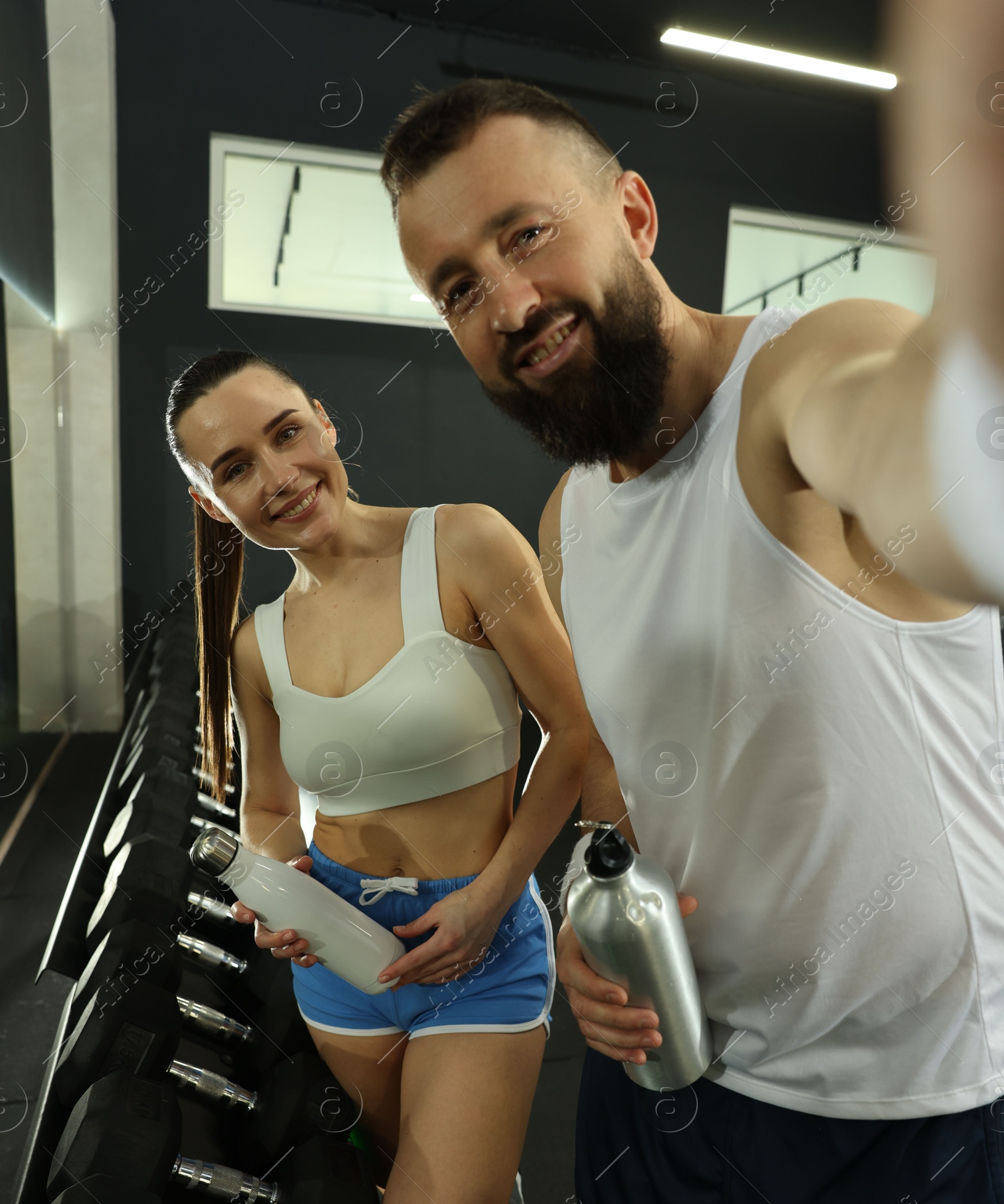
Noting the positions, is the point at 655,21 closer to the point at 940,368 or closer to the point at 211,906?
the point at 211,906

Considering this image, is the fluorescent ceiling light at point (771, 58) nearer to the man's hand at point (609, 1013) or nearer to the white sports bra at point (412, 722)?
the white sports bra at point (412, 722)

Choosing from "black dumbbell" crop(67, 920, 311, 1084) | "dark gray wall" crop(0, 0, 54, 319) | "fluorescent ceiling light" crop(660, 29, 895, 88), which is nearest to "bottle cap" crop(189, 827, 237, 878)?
"black dumbbell" crop(67, 920, 311, 1084)

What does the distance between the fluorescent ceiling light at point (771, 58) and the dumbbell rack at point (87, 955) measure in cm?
465

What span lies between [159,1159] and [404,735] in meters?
0.64

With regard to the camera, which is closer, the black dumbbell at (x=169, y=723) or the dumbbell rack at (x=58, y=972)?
the dumbbell rack at (x=58, y=972)

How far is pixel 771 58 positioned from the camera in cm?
556

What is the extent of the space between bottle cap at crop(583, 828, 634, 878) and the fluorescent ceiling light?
5.80 meters

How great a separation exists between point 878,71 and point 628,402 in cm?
619

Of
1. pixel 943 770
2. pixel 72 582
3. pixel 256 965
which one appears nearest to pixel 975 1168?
pixel 943 770

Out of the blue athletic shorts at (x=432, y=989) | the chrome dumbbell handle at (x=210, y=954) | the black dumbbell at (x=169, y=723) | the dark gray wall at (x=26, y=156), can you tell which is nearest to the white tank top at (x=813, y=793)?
the blue athletic shorts at (x=432, y=989)

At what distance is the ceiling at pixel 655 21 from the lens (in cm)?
515

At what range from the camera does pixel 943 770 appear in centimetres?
78

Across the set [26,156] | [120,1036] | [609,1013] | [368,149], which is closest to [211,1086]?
[120,1036]

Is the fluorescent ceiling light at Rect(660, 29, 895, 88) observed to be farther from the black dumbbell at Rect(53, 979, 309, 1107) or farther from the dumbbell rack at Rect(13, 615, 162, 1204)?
the black dumbbell at Rect(53, 979, 309, 1107)
